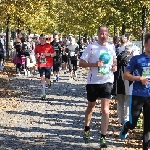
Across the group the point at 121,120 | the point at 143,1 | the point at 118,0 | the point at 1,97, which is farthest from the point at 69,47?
the point at 121,120

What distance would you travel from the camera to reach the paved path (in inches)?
316

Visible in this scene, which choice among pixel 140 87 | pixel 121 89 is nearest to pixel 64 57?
pixel 121 89

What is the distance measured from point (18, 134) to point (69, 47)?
488 inches

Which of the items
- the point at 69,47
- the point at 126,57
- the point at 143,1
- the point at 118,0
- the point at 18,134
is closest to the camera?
the point at 18,134

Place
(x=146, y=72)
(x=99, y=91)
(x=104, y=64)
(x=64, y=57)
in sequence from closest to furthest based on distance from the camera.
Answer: (x=146, y=72) < (x=104, y=64) < (x=99, y=91) < (x=64, y=57)

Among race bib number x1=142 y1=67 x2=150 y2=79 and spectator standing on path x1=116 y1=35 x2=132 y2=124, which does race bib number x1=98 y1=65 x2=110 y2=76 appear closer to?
race bib number x1=142 y1=67 x2=150 y2=79

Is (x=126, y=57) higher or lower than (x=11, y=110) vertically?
higher

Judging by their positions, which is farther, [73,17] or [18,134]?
[73,17]

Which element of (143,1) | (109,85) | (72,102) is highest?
(143,1)

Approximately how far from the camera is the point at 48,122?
1015 cm

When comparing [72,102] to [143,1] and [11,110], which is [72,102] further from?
[143,1]

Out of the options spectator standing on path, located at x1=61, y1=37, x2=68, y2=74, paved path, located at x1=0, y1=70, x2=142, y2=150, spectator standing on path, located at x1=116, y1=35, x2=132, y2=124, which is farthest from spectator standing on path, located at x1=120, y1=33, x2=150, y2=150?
Answer: spectator standing on path, located at x1=61, y1=37, x2=68, y2=74

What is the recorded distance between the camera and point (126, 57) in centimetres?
945

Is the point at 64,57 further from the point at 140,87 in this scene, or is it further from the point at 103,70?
the point at 140,87
